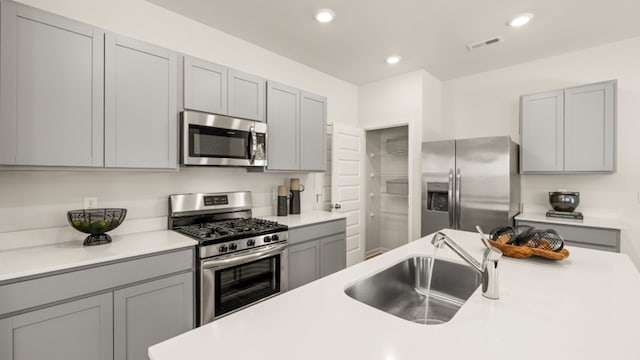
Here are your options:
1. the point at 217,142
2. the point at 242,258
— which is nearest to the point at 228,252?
the point at 242,258

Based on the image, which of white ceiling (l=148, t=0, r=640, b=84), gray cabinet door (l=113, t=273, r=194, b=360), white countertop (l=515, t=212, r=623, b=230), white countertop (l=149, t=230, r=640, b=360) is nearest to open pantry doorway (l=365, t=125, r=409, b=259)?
white ceiling (l=148, t=0, r=640, b=84)

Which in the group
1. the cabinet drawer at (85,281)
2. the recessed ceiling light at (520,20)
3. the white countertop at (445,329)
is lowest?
the cabinet drawer at (85,281)

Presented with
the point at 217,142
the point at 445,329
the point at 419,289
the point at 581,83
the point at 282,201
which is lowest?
the point at 419,289

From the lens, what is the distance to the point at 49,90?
167 centimetres

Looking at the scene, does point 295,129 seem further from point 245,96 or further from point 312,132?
point 245,96

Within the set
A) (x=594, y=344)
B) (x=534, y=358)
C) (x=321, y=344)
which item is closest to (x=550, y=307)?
(x=594, y=344)

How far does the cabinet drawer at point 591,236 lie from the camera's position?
2596mm

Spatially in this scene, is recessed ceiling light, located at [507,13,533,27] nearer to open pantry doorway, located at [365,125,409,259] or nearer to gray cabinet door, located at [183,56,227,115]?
open pantry doorway, located at [365,125,409,259]

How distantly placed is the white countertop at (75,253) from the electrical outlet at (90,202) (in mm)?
243

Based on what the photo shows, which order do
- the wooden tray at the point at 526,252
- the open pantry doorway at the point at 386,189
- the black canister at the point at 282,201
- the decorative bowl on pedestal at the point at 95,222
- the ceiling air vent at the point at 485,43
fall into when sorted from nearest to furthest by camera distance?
1. the wooden tray at the point at 526,252
2. the decorative bowl on pedestal at the point at 95,222
3. the ceiling air vent at the point at 485,43
4. the black canister at the point at 282,201
5. the open pantry doorway at the point at 386,189

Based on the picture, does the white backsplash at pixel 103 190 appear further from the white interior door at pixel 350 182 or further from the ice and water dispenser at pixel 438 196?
the ice and water dispenser at pixel 438 196

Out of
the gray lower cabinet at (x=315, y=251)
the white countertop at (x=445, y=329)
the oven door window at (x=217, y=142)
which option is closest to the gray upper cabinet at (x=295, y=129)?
the oven door window at (x=217, y=142)

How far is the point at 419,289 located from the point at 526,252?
0.59 metres

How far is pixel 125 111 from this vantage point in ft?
6.40
